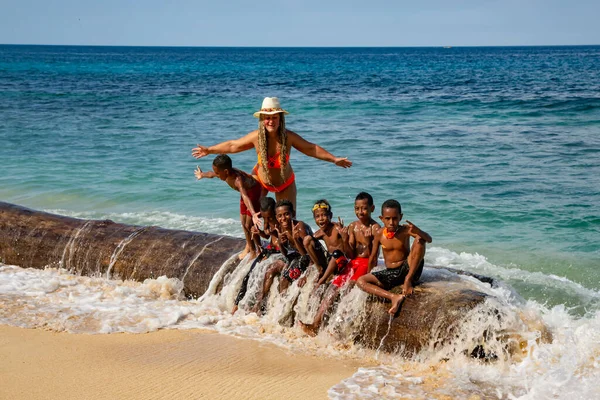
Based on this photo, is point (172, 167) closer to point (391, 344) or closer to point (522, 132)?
point (522, 132)

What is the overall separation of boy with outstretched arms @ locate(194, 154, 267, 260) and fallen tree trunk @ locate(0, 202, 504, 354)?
32 centimetres

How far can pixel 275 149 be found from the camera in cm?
741

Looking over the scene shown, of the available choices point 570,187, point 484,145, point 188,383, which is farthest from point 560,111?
point 188,383

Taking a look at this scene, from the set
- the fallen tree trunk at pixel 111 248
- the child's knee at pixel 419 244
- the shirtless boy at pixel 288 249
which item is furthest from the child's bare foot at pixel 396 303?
the fallen tree trunk at pixel 111 248

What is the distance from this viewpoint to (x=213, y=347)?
639 centimetres

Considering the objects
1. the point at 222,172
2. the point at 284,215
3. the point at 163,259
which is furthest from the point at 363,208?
the point at 163,259

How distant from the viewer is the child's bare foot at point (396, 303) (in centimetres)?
612

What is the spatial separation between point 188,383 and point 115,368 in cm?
68

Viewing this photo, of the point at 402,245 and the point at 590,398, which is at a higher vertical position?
the point at 402,245

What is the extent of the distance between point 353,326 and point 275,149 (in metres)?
2.05

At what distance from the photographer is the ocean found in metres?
6.46

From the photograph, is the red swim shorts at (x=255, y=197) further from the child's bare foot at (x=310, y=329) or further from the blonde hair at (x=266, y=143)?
the child's bare foot at (x=310, y=329)

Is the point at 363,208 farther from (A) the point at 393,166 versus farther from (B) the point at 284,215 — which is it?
(A) the point at 393,166

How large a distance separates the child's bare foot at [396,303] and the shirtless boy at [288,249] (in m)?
1.07
